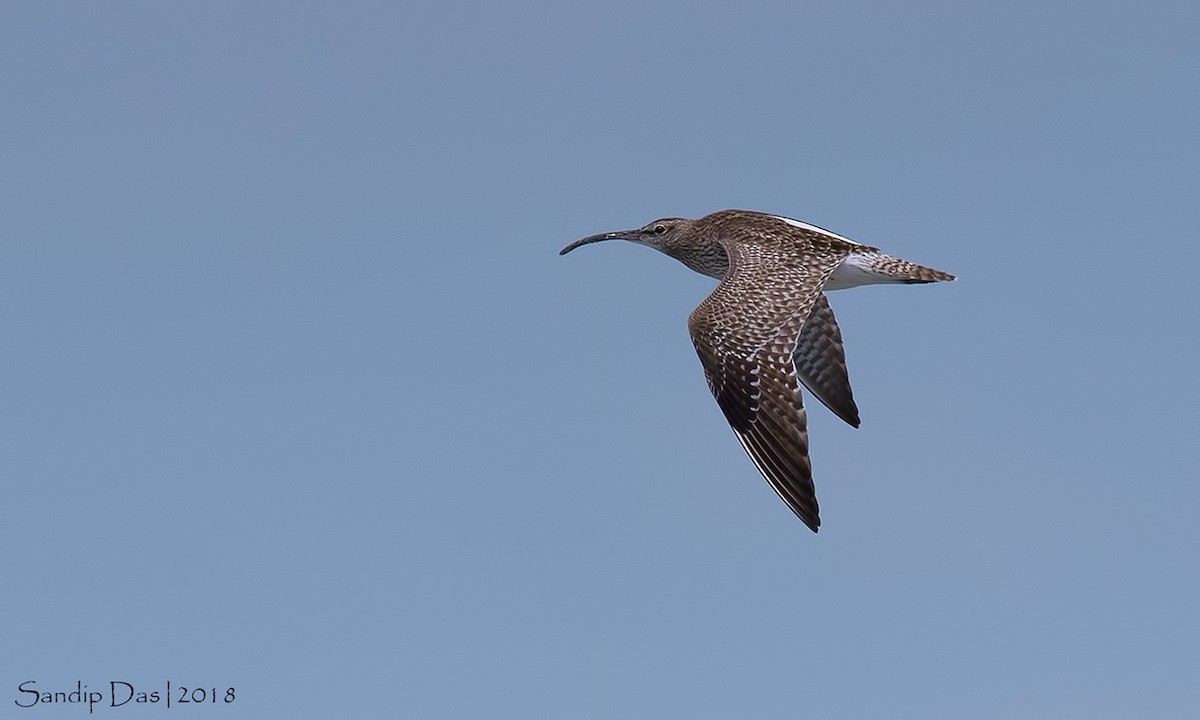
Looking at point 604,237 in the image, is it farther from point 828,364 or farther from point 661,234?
Result: point 828,364

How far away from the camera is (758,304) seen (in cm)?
1623

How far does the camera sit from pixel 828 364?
1927 centimetres

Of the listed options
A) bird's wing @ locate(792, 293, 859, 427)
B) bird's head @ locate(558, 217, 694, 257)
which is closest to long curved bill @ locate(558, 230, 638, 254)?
bird's head @ locate(558, 217, 694, 257)

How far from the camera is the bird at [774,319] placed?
579 inches

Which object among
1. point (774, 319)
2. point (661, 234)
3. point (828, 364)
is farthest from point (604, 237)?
point (774, 319)

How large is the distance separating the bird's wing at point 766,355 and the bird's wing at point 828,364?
1723 millimetres

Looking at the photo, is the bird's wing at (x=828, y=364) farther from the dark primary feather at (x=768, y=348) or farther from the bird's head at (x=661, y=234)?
the bird's head at (x=661, y=234)

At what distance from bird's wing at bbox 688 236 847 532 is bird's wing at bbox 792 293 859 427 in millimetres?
1723

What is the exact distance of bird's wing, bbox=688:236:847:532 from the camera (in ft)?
47.6

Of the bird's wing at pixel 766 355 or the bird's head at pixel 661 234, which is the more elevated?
the bird's head at pixel 661 234

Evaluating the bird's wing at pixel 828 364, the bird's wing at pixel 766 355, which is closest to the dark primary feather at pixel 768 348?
the bird's wing at pixel 766 355

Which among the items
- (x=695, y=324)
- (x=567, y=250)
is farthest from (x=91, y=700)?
(x=567, y=250)

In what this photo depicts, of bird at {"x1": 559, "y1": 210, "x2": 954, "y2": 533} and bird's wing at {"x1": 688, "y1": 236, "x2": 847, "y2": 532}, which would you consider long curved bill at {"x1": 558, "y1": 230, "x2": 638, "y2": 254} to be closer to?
bird at {"x1": 559, "y1": 210, "x2": 954, "y2": 533}

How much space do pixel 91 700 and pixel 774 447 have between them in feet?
26.9
